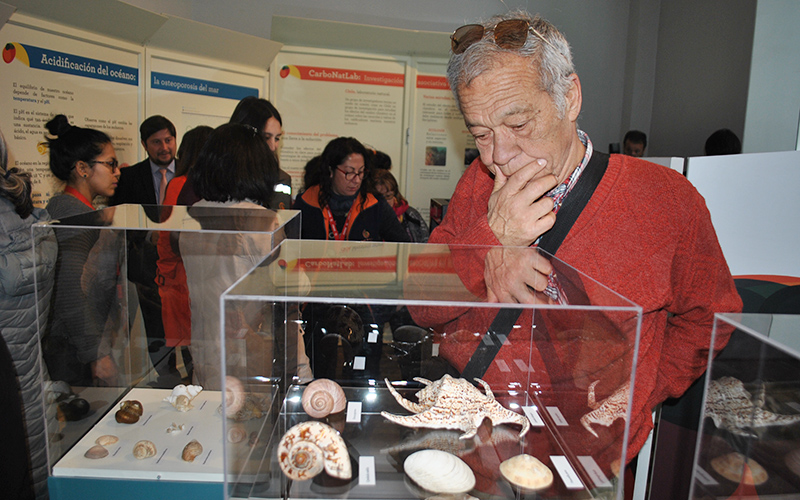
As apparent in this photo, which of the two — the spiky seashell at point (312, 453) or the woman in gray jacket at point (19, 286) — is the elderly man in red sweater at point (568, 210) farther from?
the woman in gray jacket at point (19, 286)

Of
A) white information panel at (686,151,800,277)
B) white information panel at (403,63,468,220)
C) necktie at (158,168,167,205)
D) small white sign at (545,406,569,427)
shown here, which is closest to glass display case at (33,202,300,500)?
small white sign at (545,406,569,427)

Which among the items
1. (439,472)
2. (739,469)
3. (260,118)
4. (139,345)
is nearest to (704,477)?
(739,469)

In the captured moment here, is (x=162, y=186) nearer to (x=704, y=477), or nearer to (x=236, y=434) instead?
(x=236, y=434)

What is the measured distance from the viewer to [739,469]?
89cm

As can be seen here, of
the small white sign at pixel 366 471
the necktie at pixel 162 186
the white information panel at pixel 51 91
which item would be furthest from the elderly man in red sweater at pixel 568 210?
the necktie at pixel 162 186

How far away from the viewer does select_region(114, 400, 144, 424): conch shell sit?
5.68 ft

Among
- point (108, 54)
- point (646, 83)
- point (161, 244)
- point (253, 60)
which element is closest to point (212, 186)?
point (161, 244)

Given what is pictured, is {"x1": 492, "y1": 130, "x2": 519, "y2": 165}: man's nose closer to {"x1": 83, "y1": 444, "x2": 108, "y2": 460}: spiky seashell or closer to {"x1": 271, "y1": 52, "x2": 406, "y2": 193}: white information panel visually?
{"x1": 83, "y1": 444, "x2": 108, "y2": 460}: spiky seashell

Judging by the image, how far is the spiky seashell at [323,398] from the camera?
1160mm

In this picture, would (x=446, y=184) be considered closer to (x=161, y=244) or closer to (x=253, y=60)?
(x=253, y=60)

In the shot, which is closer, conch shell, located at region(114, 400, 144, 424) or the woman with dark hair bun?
conch shell, located at region(114, 400, 144, 424)

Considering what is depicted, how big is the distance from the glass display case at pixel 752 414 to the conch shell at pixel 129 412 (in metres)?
1.67

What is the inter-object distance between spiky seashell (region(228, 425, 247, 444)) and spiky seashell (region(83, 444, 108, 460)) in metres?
0.90

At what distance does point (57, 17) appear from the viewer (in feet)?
10.9
